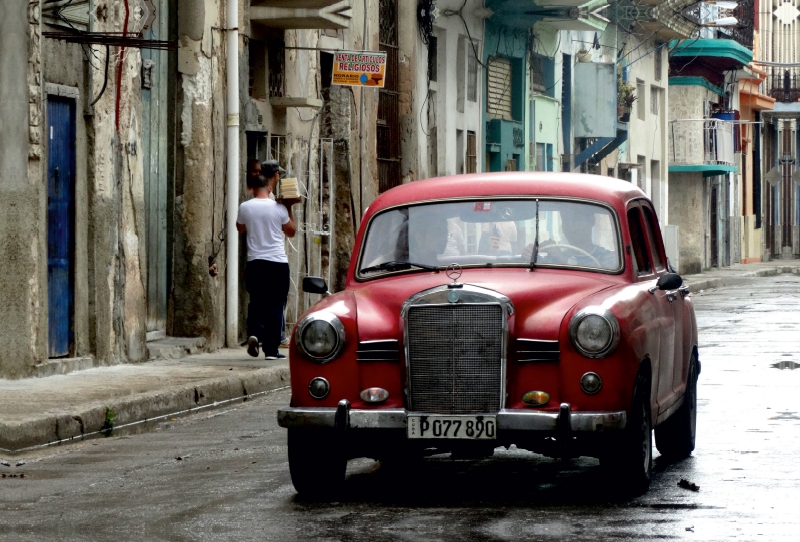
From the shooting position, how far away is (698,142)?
164ft

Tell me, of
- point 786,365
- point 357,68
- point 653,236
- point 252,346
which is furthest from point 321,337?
point 357,68

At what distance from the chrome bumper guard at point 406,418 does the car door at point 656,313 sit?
32.3 inches

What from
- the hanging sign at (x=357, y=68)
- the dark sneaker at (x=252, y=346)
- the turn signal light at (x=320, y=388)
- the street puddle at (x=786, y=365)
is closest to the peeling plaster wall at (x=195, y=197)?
the dark sneaker at (x=252, y=346)

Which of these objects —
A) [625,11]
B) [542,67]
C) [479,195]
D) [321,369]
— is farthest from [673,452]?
[625,11]

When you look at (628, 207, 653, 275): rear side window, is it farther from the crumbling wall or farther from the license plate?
the crumbling wall

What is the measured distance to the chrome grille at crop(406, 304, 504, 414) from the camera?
26.1 feet

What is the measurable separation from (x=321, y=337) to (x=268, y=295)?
7.66 m

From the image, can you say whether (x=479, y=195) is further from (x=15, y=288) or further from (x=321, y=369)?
(x=15, y=288)

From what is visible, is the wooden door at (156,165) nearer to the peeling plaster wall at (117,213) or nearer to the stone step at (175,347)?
the stone step at (175,347)

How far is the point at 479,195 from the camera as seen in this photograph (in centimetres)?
906

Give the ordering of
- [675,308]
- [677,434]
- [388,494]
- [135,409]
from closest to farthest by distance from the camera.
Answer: [388,494] < [675,308] < [677,434] < [135,409]

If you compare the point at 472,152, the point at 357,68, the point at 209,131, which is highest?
the point at 357,68

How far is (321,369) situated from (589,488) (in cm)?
152

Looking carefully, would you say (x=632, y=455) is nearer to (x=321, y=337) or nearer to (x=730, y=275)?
(x=321, y=337)
